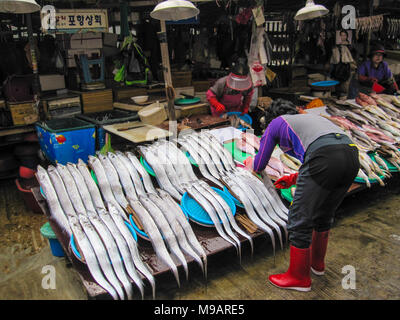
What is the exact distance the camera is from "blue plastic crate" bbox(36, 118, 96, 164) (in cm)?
518

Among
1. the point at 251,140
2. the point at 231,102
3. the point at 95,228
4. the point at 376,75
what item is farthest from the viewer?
the point at 376,75

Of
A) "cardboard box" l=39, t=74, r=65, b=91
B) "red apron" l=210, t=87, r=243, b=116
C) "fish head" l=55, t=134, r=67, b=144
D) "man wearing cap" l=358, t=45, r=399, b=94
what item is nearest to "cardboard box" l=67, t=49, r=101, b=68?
"cardboard box" l=39, t=74, r=65, b=91

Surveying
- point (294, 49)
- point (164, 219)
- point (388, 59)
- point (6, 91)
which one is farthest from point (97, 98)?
point (388, 59)

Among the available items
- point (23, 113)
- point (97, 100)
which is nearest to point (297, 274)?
point (97, 100)

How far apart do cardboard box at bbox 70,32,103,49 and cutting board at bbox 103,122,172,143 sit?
6.39 feet

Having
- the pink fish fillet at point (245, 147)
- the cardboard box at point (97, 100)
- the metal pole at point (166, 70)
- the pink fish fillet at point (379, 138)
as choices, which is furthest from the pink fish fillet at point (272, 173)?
the cardboard box at point (97, 100)

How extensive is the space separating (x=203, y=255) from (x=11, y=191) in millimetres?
4506

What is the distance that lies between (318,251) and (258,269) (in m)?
0.65

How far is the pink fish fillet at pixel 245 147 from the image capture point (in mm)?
4723

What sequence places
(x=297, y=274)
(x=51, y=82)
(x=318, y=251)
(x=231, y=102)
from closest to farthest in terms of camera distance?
(x=297, y=274) < (x=318, y=251) < (x=231, y=102) < (x=51, y=82)

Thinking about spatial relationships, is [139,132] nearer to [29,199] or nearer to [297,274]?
[29,199]

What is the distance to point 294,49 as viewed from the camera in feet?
36.0

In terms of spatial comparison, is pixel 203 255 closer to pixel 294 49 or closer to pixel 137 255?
pixel 137 255

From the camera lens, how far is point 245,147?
15.7ft
